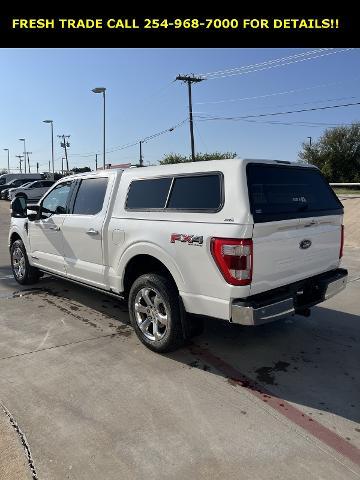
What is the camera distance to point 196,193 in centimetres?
381

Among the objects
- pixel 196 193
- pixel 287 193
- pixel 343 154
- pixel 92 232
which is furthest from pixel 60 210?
pixel 343 154

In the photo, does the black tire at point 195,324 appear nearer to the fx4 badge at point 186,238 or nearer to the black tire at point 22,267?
the fx4 badge at point 186,238

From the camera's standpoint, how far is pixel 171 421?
3000 mm

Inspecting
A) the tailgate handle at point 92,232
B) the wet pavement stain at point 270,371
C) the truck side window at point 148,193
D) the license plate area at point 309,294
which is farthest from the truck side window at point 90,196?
the wet pavement stain at point 270,371

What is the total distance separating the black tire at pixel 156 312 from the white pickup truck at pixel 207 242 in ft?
0.04

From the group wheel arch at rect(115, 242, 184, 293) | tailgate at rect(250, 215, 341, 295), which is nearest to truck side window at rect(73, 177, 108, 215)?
wheel arch at rect(115, 242, 184, 293)

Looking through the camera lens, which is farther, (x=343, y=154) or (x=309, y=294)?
(x=343, y=154)

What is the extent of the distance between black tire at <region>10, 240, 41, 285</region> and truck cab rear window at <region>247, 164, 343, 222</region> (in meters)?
4.36

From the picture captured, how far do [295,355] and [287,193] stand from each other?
1583mm

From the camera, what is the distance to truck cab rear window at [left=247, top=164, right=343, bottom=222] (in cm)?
356

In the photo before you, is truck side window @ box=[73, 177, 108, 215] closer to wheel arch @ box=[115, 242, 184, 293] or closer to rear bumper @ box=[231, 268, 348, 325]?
wheel arch @ box=[115, 242, 184, 293]

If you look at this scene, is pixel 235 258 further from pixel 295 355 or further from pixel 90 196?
pixel 90 196
